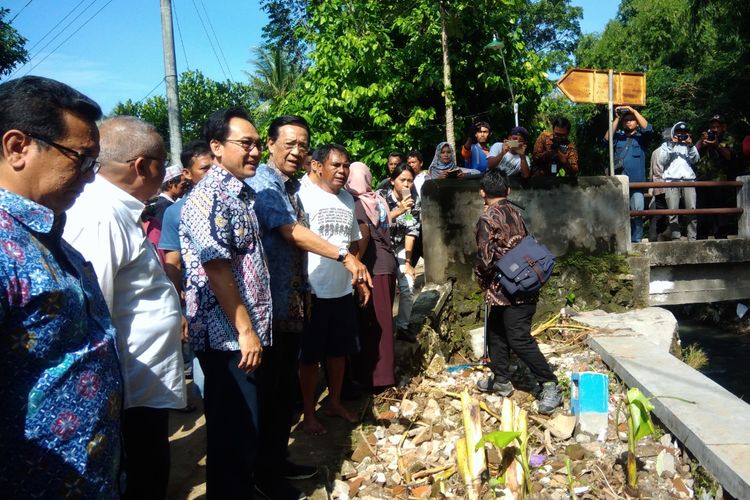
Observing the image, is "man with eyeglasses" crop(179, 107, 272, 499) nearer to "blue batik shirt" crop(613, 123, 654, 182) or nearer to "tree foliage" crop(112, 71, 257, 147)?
"blue batik shirt" crop(613, 123, 654, 182)

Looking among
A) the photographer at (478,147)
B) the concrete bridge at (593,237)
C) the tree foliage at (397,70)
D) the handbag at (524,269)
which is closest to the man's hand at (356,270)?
the handbag at (524,269)

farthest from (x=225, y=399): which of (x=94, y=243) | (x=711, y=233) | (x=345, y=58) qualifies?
(x=345, y=58)

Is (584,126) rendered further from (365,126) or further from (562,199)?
(562,199)

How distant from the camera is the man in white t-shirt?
11.5 feet

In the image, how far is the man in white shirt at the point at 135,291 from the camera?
6.20ft

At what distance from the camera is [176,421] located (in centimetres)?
411

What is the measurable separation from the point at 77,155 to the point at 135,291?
654 millimetres

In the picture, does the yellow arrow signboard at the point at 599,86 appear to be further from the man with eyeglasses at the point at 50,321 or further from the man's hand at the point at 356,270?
the man with eyeglasses at the point at 50,321

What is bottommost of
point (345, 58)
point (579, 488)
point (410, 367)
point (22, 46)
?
point (579, 488)

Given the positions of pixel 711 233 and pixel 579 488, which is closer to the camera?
pixel 579 488

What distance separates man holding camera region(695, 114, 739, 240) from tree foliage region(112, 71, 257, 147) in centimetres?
2801

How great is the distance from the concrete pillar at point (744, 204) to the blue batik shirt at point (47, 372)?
8.07 m

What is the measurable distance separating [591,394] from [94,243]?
3060 mm

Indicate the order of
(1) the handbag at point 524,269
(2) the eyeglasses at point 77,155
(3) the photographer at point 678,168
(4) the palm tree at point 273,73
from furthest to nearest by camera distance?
(4) the palm tree at point 273,73 → (3) the photographer at point 678,168 → (1) the handbag at point 524,269 → (2) the eyeglasses at point 77,155
